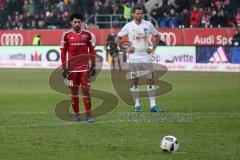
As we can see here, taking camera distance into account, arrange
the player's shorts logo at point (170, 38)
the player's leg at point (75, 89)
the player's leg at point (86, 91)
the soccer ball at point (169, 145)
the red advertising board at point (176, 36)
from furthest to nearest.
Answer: the player's shorts logo at point (170, 38), the red advertising board at point (176, 36), the player's leg at point (75, 89), the player's leg at point (86, 91), the soccer ball at point (169, 145)

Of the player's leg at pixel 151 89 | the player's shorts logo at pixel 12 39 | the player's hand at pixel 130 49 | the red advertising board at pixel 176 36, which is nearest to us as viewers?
the player's leg at pixel 151 89

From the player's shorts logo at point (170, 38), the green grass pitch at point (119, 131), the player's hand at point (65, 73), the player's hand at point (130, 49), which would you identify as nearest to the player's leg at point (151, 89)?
the green grass pitch at point (119, 131)

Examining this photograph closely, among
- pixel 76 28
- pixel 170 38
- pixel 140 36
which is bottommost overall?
pixel 170 38

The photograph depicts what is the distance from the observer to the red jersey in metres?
15.5

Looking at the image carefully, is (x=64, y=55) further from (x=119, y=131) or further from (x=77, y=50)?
(x=119, y=131)

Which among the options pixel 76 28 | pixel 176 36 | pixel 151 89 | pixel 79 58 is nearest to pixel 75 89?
pixel 79 58

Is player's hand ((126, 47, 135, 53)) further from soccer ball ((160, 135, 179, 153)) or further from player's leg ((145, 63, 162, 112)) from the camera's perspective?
soccer ball ((160, 135, 179, 153))

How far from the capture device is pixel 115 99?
70.0 feet

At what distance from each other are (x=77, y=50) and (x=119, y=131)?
2554 millimetres

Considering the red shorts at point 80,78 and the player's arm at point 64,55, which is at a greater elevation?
the player's arm at point 64,55

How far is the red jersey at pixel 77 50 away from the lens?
15461 millimetres

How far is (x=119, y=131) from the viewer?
13.8 metres

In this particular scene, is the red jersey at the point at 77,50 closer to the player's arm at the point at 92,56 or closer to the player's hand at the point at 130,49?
the player's arm at the point at 92,56

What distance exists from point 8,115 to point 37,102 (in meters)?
3.59
